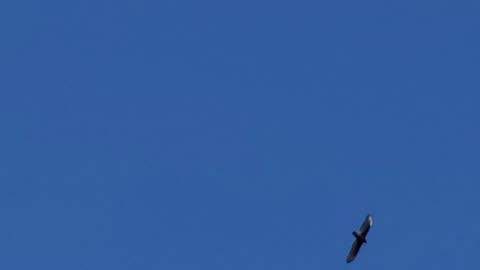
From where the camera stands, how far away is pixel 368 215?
81.9m

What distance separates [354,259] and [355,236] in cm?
308

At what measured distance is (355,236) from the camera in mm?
81250

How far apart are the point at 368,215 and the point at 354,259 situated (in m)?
6.31

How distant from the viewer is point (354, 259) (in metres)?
80.6

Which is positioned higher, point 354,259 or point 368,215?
point 368,215

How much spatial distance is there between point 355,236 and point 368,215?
343 centimetres
